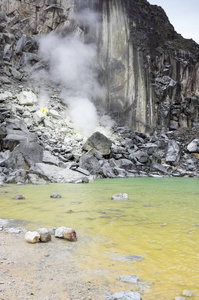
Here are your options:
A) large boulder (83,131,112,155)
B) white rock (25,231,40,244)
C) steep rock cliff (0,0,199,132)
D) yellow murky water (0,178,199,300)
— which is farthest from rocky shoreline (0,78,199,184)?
white rock (25,231,40,244)

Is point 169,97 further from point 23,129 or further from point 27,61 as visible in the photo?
point 23,129

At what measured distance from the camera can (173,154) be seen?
28625mm

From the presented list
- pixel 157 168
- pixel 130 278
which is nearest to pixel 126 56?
pixel 157 168

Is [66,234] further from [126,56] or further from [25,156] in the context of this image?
[126,56]

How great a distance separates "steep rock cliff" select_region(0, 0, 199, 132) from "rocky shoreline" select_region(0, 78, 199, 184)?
5.01m

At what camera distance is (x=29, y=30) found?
34.2 meters

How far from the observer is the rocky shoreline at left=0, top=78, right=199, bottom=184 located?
1424cm

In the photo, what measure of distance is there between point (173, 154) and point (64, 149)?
14201 millimetres

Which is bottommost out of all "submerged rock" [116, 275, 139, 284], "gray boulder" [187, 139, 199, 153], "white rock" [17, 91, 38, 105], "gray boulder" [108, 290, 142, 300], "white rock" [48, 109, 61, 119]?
"submerged rock" [116, 275, 139, 284]

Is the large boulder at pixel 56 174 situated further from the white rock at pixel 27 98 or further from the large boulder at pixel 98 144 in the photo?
the white rock at pixel 27 98

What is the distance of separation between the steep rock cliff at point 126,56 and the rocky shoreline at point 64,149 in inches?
197

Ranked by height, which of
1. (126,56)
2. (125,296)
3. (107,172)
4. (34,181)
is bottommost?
(107,172)

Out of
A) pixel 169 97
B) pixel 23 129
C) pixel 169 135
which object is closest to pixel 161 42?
pixel 169 97

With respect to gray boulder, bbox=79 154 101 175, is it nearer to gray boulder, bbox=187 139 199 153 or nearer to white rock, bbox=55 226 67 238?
white rock, bbox=55 226 67 238
